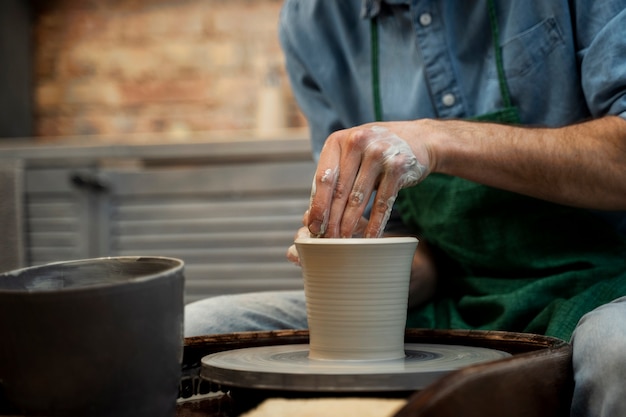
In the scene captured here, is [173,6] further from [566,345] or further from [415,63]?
[566,345]

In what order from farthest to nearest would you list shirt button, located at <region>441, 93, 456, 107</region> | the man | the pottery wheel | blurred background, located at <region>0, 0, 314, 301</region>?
blurred background, located at <region>0, 0, 314, 301</region>
shirt button, located at <region>441, 93, 456, 107</region>
the man
the pottery wheel

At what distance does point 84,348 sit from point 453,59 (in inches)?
32.2

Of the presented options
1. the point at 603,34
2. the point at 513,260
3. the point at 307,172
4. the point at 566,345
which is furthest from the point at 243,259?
the point at 566,345

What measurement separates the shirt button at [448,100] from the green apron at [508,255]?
0.20ft

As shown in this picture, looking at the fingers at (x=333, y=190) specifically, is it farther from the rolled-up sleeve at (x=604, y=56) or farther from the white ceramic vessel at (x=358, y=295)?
the rolled-up sleeve at (x=604, y=56)

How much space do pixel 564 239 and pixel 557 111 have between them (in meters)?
0.19

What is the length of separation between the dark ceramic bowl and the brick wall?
2.38 metres

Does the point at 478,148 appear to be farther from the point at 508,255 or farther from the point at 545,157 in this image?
the point at 508,255

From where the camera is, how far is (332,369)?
750mm

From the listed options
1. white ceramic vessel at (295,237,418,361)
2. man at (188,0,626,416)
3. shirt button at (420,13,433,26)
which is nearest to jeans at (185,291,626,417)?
man at (188,0,626,416)

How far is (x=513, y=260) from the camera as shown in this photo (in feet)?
3.79

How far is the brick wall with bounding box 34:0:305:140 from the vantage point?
303 cm

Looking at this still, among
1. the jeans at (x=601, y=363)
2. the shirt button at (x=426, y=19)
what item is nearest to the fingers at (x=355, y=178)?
the jeans at (x=601, y=363)

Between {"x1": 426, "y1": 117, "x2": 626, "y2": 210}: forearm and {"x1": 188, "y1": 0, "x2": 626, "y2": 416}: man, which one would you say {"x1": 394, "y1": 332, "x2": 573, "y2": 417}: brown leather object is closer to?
{"x1": 188, "y1": 0, "x2": 626, "y2": 416}: man
